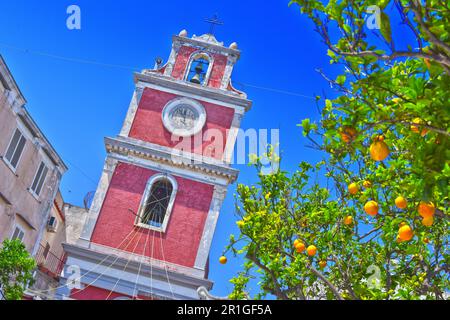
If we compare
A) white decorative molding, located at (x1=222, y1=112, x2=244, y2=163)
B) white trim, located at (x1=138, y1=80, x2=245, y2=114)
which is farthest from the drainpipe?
white decorative molding, located at (x1=222, y1=112, x2=244, y2=163)

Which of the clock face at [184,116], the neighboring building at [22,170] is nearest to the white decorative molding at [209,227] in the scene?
the clock face at [184,116]

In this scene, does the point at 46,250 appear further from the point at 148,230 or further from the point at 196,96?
the point at 196,96

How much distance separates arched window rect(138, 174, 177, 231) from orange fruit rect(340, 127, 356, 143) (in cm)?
1560

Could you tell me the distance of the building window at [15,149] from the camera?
627 inches

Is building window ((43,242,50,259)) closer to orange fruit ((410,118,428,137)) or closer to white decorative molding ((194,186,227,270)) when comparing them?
white decorative molding ((194,186,227,270))

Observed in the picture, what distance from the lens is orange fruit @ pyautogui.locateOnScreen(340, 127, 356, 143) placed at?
4.07 m

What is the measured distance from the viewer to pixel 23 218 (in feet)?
57.3

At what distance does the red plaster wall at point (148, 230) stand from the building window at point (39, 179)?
265 cm

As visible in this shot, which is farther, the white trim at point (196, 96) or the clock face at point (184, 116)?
the white trim at point (196, 96)

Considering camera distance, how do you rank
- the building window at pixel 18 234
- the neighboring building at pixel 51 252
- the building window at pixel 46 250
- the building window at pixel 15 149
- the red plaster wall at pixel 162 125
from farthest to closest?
the building window at pixel 46 250
the red plaster wall at pixel 162 125
the neighboring building at pixel 51 252
the building window at pixel 18 234
the building window at pixel 15 149

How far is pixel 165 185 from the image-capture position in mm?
19875

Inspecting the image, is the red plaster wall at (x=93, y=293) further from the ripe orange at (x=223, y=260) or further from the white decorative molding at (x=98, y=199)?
the ripe orange at (x=223, y=260)

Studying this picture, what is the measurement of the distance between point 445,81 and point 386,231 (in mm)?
4363
